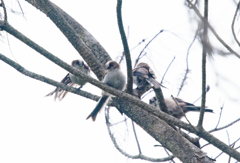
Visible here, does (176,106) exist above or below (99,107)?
above


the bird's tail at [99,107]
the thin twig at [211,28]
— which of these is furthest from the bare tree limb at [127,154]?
the thin twig at [211,28]

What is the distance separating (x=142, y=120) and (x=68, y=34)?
1372 mm

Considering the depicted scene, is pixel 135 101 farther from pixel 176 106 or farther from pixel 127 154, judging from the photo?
pixel 176 106

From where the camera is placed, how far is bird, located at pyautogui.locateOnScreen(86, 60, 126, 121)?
385 cm

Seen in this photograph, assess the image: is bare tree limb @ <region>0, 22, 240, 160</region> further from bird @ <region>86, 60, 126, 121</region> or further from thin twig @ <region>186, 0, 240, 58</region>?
bird @ <region>86, 60, 126, 121</region>

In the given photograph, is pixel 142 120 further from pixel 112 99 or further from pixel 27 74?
pixel 27 74

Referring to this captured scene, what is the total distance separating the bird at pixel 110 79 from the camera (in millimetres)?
3854

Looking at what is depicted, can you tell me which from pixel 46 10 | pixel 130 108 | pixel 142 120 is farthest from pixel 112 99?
pixel 46 10

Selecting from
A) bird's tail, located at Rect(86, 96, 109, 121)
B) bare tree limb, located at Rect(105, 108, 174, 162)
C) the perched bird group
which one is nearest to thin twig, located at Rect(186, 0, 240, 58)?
the perched bird group

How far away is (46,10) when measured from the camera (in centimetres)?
328

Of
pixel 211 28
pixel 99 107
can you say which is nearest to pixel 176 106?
pixel 99 107

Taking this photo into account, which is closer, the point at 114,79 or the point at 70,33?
the point at 70,33

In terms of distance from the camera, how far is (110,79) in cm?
399

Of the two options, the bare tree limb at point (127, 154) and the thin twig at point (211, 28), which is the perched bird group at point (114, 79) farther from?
the thin twig at point (211, 28)
